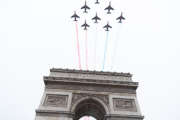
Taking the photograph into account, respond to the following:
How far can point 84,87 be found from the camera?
24.2 metres

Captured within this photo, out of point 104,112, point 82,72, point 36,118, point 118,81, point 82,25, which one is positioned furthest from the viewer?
point 82,25

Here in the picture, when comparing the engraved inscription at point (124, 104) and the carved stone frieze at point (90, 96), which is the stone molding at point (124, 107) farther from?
the carved stone frieze at point (90, 96)

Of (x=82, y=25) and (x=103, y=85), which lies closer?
(x=103, y=85)

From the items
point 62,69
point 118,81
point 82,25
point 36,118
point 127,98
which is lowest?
point 36,118

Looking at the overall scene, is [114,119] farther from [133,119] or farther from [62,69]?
[62,69]

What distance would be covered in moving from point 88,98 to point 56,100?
306 centimetres

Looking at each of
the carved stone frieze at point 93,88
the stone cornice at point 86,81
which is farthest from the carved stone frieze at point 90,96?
the stone cornice at point 86,81

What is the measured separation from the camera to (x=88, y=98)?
23.3 meters

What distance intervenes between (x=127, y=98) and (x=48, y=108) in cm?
770

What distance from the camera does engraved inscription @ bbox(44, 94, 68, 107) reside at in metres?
22.7

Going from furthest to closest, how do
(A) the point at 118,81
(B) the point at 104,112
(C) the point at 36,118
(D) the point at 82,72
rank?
(D) the point at 82,72, (A) the point at 118,81, (B) the point at 104,112, (C) the point at 36,118

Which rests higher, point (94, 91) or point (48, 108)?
point (94, 91)

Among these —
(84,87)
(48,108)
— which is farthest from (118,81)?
(48,108)

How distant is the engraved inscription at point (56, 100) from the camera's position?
2273 cm
